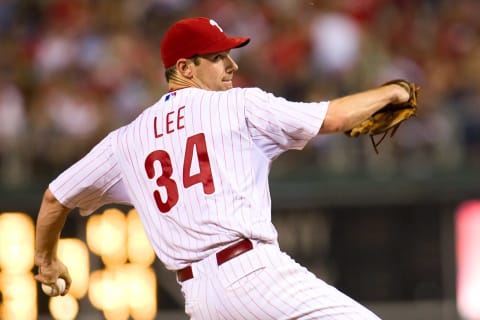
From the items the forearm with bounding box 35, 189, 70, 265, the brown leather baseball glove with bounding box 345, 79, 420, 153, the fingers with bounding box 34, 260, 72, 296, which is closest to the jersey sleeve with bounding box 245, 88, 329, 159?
the brown leather baseball glove with bounding box 345, 79, 420, 153

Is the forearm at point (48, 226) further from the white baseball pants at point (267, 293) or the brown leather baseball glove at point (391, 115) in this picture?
the brown leather baseball glove at point (391, 115)

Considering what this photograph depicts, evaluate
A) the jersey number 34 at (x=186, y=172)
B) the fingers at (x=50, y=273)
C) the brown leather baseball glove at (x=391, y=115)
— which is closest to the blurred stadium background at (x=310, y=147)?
the fingers at (x=50, y=273)

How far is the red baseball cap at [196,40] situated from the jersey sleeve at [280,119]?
1.20 ft

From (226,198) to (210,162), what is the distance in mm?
145

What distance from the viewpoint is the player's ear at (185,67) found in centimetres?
477

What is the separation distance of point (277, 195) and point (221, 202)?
491cm

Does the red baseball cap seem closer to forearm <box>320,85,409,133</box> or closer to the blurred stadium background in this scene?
forearm <box>320,85,409,133</box>

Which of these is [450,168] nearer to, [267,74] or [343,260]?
[343,260]

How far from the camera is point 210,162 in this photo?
14.5 feet

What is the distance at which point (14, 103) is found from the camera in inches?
429

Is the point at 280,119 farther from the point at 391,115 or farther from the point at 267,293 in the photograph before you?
the point at 267,293

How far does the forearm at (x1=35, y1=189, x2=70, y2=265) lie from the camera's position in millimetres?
4906

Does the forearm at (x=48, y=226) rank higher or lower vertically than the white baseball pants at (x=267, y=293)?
higher

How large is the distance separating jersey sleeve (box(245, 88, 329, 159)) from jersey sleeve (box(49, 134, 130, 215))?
674 mm
